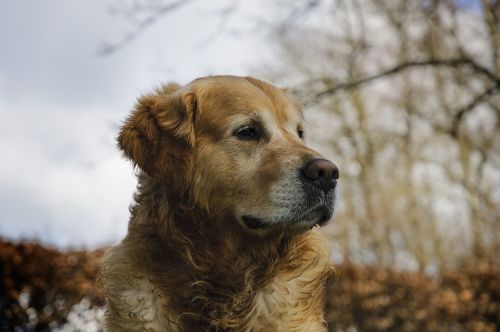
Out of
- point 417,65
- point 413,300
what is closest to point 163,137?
point 413,300

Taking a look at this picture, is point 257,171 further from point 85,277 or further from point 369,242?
point 369,242

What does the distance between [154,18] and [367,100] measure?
15052mm

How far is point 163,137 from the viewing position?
3.86 meters

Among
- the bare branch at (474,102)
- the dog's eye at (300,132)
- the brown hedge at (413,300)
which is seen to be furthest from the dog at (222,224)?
the bare branch at (474,102)

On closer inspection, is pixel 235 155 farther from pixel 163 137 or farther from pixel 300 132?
pixel 300 132

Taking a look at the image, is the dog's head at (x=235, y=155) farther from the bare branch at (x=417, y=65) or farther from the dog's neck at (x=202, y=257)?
the bare branch at (x=417, y=65)

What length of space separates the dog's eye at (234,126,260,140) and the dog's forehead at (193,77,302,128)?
0.07 m

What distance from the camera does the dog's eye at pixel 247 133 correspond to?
379 centimetres

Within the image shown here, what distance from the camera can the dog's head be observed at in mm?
3549

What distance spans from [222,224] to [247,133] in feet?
1.86

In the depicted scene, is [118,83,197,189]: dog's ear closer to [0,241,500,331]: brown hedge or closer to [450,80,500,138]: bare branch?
[0,241,500,331]: brown hedge

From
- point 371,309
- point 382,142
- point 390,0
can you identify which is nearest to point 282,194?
point 371,309

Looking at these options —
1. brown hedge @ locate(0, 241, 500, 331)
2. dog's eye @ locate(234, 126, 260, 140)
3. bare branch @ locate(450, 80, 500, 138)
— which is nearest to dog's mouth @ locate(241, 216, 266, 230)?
dog's eye @ locate(234, 126, 260, 140)

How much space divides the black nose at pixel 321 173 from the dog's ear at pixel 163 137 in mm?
705
